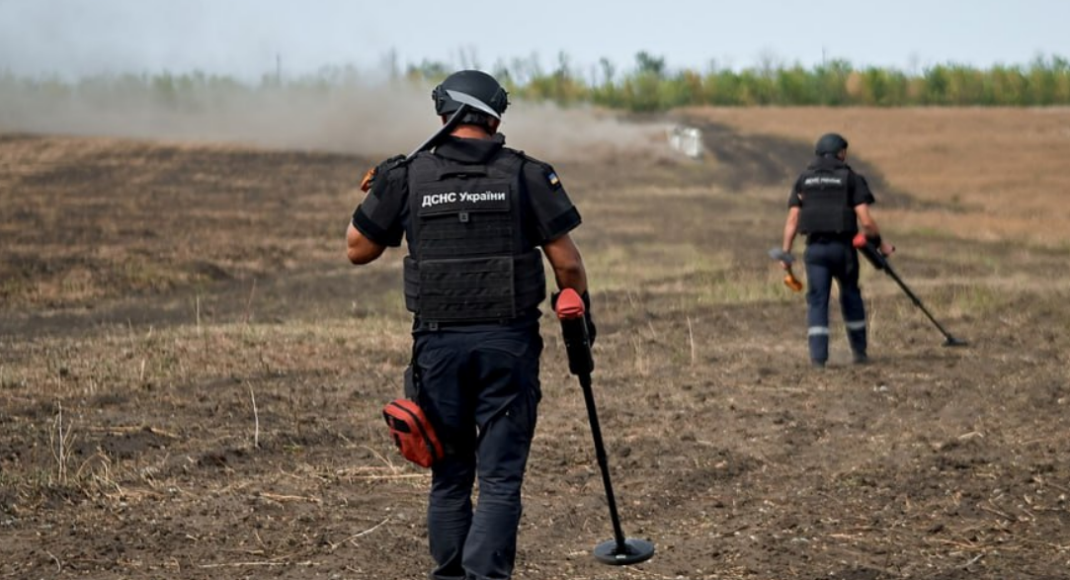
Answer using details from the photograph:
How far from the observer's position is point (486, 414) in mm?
5879

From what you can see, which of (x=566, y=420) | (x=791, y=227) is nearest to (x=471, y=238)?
(x=566, y=420)

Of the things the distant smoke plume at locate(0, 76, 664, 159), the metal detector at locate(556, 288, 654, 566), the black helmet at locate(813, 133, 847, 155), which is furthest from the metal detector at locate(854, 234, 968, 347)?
the distant smoke plume at locate(0, 76, 664, 159)

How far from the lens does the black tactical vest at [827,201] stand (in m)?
12.8

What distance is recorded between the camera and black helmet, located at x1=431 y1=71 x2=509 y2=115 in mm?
5910

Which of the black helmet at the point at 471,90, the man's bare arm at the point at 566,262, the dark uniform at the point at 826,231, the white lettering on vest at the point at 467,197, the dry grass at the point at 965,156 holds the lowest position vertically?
the dry grass at the point at 965,156

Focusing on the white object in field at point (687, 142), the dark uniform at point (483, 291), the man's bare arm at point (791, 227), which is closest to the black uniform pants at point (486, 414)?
the dark uniform at point (483, 291)

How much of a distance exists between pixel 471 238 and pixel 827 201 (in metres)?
7.39

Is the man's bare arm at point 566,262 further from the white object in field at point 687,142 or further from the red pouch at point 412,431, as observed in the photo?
the white object in field at point 687,142

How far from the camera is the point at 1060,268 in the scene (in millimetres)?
22922

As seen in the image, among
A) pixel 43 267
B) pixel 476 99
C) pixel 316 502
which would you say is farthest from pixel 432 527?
pixel 43 267

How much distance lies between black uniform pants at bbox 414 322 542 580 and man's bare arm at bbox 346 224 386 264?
36 cm

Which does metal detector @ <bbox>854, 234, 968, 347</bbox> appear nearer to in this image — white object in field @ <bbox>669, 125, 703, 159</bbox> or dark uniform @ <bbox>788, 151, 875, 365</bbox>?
dark uniform @ <bbox>788, 151, 875, 365</bbox>

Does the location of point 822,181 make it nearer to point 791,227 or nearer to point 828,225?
point 828,225

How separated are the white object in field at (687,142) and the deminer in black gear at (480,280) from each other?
41104 mm
